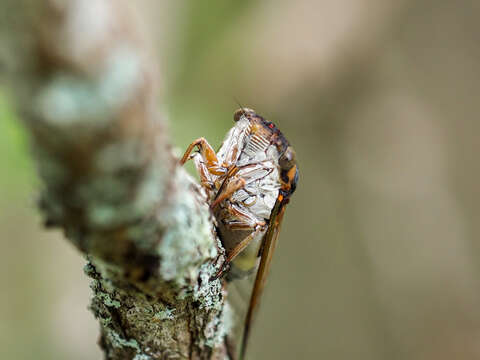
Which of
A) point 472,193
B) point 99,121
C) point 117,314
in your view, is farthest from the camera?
point 472,193

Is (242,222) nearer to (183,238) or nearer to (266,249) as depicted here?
(266,249)

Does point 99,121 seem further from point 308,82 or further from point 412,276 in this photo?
point 308,82

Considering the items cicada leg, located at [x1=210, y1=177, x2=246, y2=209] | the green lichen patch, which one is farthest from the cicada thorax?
the green lichen patch

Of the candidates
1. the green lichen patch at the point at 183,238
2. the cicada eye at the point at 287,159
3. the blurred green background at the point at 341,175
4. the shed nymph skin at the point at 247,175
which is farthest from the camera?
the blurred green background at the point at 341,175

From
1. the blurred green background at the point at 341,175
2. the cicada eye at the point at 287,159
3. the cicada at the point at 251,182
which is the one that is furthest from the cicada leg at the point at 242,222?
the blurred green background at the point at 341,175

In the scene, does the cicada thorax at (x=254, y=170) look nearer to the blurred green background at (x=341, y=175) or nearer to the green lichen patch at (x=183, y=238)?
the green lichen patch at (x=183, y=238)

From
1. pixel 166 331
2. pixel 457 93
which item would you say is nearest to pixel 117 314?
pixel 166 331

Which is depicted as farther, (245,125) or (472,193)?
(472,193)

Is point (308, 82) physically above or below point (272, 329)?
above
